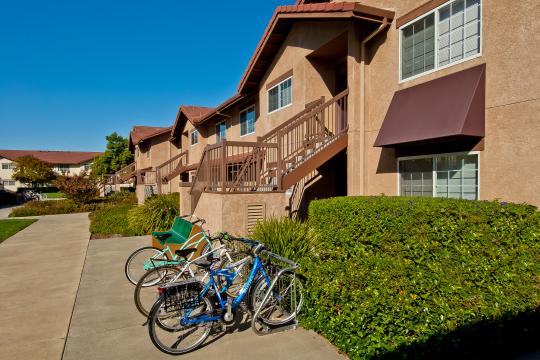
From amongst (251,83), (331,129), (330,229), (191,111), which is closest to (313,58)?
(331,129)

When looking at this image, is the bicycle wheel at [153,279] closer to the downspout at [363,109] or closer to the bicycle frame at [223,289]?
the bicycle frame at [223,289]

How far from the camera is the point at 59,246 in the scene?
11.0m

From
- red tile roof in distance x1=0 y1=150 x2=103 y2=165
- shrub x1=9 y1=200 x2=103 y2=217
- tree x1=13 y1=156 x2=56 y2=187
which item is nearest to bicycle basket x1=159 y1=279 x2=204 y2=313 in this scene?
shrub x1=9 y1=200 x2=103 y2=217

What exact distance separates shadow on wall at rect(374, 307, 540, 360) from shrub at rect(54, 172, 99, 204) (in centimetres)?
2439

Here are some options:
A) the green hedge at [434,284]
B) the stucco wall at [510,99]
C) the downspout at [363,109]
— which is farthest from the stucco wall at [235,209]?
the stucco wall at [510,99]

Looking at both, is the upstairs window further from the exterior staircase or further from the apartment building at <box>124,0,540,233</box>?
the exterior staircase

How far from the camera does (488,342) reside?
3.72 m

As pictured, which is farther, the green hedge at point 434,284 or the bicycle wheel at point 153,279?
the bicycle wheel at point 153,279

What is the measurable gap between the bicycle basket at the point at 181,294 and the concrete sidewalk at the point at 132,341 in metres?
0.56

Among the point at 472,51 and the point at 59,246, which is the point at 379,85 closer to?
the point at 472,51

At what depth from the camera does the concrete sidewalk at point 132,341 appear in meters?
4.12

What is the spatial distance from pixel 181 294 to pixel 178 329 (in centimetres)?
61

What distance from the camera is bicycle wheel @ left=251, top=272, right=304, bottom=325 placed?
187 inches

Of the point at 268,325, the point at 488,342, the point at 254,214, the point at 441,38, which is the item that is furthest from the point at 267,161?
the point at 488,342
